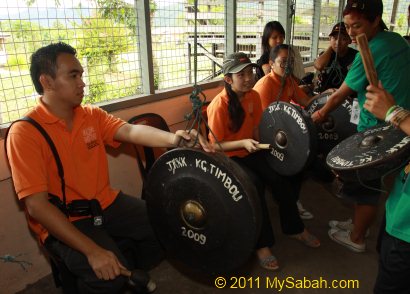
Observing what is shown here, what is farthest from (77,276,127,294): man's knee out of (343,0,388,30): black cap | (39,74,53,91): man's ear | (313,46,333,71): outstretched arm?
(313,46,333,71): outstretched arm

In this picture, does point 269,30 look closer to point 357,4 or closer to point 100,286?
point 357,4

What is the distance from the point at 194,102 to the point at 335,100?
3.92ft

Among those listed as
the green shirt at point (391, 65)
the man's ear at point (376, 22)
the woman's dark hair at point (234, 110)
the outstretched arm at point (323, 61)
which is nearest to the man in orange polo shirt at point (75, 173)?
the woman's dark hair at point (234, 110)

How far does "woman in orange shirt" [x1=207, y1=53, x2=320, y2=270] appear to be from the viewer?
2.08 meters

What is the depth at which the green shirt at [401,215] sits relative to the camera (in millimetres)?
1184

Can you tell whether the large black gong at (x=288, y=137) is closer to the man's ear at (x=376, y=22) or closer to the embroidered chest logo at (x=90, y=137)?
the man's ear at (x=376, y=22)

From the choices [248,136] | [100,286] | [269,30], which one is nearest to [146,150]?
[248,136]

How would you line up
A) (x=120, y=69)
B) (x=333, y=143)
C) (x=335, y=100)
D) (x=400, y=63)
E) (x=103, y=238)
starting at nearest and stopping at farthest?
(x=103, y=238), (x=400, y=63), (x=335, y=100), (x=120, y=69), (x=333, y=143)

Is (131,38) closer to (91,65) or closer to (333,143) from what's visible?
(91,65)

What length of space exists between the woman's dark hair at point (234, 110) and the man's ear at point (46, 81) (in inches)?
41.0

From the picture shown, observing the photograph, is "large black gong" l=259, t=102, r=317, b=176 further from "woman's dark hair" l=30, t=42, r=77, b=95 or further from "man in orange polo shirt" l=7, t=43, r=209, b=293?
"woman's dark hair" l=30, t=42, r=77, b=95

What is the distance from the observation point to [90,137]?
1.68 meters

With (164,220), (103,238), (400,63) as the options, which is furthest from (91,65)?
(400,63)

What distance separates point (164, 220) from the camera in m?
1.33
